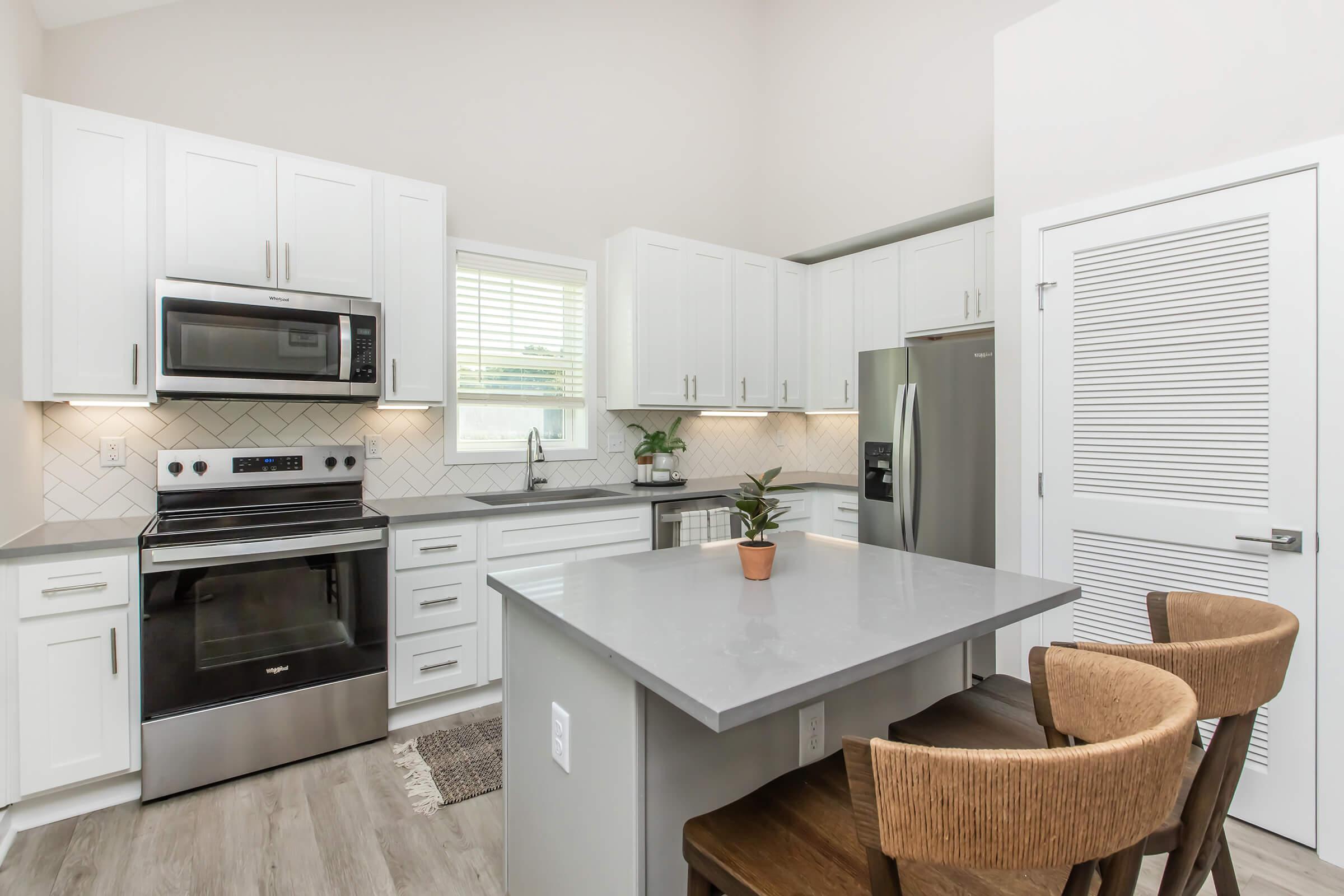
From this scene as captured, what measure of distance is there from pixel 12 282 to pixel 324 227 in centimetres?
100

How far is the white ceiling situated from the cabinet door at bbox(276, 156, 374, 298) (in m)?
0.87

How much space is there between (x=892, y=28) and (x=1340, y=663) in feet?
12.4

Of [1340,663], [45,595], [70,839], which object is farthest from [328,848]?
[1340,663]

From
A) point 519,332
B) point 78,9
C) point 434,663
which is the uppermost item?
point 78,9

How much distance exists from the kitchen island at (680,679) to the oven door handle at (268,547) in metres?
1.13

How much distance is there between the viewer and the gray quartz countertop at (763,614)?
0.99 metres

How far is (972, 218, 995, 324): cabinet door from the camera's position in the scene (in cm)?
336

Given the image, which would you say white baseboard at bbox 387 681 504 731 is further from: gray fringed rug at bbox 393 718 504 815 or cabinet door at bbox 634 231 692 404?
cabinet door at bbox 634 231 692 404

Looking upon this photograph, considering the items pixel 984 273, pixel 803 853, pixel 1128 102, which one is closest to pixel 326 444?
pixel 803 853

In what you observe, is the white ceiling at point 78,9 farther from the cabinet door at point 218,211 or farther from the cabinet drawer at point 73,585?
the cabinet drawer at point 73,585

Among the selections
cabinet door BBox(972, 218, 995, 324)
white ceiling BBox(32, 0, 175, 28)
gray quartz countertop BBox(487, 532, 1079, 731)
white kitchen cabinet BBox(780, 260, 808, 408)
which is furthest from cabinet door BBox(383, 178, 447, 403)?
cabinet door BBox(972, 218, 995, 324)

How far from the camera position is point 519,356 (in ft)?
11.8

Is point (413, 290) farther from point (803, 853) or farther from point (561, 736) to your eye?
point (803, 853)

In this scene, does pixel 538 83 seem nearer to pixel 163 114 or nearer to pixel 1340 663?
pixel 163 114
